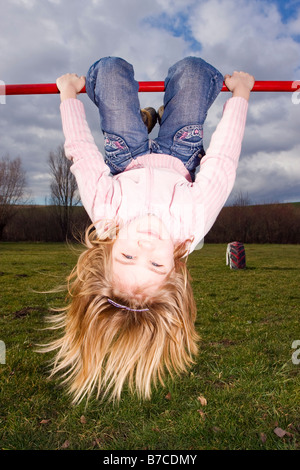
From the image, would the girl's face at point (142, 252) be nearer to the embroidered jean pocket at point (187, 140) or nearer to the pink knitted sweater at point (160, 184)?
the pink knitted sweater at point (160, 184)

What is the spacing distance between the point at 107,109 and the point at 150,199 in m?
0.82

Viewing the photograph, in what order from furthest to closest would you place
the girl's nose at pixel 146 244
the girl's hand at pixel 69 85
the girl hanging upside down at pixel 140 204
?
1. the girl's hand at pixel 69 85
2. the girl hanging upside down at pixel 140 204
3. the girl's nose at pixel 146 244

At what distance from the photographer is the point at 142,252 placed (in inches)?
90.8

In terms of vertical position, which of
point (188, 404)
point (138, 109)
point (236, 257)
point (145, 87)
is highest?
point (145, 87)

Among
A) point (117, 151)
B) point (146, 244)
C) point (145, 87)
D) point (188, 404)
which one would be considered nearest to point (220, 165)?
point (146, 244)

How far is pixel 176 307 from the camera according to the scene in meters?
2.70

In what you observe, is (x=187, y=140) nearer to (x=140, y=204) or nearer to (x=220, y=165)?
(x=220, y=165)

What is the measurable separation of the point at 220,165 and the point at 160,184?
15.5 inches

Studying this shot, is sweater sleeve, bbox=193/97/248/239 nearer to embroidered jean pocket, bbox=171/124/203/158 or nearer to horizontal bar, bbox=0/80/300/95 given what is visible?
embroidered jean pocket, bbox=171/124/203/158

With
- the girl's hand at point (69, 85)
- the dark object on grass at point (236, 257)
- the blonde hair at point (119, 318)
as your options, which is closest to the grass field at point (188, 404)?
the blonde hair at point (119, 318)

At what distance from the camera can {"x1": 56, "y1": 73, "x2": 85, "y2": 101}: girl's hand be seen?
2.73 metres

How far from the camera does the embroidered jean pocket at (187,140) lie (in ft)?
9.60

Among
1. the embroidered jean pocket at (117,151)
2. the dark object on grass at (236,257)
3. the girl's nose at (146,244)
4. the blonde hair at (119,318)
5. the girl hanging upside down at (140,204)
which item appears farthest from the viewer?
the dark object on grass at (236,257)

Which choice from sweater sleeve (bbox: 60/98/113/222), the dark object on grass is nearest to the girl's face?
sweater sleeve (bbox: 60/98/113/222)
